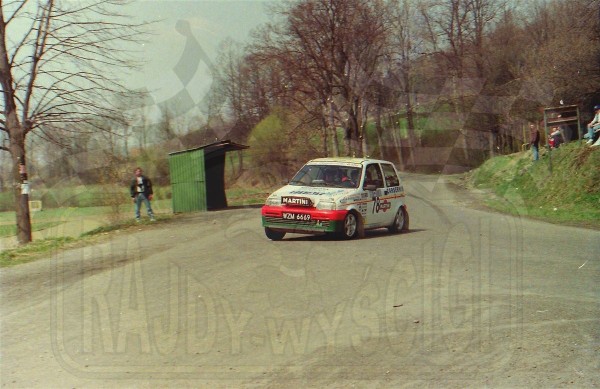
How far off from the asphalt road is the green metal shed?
14.9 metres

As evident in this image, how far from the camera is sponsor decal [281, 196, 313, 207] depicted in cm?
1405

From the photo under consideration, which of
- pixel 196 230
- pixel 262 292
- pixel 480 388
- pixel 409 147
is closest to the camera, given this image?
pixel 480 388

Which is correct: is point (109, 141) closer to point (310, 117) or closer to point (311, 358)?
point (311, 358)

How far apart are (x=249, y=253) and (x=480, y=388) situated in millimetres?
7418

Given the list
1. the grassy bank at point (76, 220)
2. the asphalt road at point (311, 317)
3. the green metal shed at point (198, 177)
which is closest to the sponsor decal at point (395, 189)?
the asphalt road at point (311, 317)

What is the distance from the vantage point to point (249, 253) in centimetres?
1259

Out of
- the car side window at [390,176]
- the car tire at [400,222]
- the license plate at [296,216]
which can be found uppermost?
the car side window at [390,176]

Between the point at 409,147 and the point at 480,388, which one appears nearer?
the point at 480,388

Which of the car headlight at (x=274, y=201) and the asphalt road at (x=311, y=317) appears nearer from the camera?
the asphalt road at (x=311, y=317)

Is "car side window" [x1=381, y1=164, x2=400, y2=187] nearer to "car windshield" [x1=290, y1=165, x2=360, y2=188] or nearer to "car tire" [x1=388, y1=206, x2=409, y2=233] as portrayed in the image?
"car tire" [x1=388, y1=206, x2=409, y2=233]

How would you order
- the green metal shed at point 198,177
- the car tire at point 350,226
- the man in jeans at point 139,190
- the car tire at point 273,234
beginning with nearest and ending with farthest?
the car tire at point 350,226 → the car tire at point 273,234 → the man in jeans at point 139,190 → the green metal shed at point 198,177

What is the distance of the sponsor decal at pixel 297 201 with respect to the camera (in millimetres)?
14050

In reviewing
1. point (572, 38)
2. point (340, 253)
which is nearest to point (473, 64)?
point (572, 38)

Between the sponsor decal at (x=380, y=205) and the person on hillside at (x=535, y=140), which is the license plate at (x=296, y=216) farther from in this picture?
the person on hillside at (x=535, y=140)
